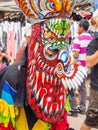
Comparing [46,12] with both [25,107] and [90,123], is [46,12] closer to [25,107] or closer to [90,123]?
[25,107]

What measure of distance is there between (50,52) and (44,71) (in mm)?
103

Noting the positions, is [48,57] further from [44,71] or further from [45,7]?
[45,7]

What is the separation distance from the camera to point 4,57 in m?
4.84

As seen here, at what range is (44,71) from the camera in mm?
1842

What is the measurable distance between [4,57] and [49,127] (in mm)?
2955

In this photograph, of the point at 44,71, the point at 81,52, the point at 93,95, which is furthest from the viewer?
the point at 81,52

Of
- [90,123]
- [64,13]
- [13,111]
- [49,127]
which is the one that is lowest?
[90,123]

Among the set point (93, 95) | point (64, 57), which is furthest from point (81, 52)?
point (64, 57)

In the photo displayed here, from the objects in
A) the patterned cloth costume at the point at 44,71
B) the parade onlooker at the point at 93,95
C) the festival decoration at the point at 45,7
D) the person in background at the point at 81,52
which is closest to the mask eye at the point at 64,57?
the patterned cloth costume at the point at 44,71

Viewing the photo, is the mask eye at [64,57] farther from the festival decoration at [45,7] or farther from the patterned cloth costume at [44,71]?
the festival decoration at [45,7]

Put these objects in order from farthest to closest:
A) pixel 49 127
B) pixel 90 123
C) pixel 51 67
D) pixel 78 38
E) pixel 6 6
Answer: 1. pixel 6 6
2. pixel 78 38
3. pixel 90 123
4. pixel 49 127
5. pixel 51 67

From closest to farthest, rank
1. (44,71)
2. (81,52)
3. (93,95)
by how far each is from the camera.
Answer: (44,71), (93,95), (81,52)

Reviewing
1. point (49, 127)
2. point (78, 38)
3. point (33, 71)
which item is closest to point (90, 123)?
point (49, 127)

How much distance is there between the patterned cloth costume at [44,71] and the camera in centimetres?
184
